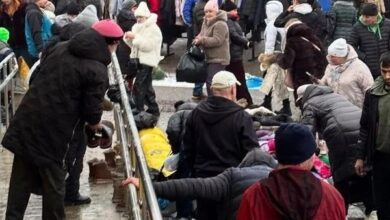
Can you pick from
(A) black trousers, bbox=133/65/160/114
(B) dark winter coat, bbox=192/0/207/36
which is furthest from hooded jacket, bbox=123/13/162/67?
(B) dark winter coat, bbox=192/0/207/36

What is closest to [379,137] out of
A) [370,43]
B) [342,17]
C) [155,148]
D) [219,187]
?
[155,148]

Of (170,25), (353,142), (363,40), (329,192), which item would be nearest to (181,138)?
(353,142)

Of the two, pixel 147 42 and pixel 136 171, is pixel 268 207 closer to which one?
pixel 136 171

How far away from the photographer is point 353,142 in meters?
9.27

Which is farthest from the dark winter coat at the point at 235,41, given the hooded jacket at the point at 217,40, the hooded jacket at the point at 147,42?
the hooded jacket at the point at 147,42

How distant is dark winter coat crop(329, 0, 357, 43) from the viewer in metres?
15.9

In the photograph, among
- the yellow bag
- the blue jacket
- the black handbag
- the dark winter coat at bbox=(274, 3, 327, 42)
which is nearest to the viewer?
the yellow bag

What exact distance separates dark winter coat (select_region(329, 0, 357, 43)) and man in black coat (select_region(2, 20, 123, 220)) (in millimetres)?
8669

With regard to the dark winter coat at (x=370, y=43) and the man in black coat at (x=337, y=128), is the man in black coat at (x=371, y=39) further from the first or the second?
the man in black coat at (x=337, y=128)

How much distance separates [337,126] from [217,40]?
5560mm

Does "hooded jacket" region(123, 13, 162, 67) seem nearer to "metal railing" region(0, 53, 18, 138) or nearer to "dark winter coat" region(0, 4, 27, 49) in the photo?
"dark winter coat" region(0, 4, 27, 49)

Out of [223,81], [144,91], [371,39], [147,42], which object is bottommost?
[144,91]

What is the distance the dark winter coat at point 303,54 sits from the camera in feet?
43.4

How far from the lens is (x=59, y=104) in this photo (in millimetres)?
7555
